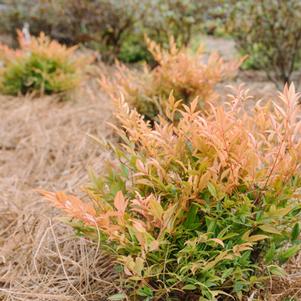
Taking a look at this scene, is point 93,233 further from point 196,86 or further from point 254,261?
point 196,86

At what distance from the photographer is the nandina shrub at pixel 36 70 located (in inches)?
155

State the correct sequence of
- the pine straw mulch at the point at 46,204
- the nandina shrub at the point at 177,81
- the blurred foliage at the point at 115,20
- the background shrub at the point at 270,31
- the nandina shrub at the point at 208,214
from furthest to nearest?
1. the blurred foliage at the point at 115,20
2. the background shrub at the point at 270,31
3. the nandina shrub at the point at 177,81
4. the pine straw mulch at the point at 46,204
5. the nandina shrub at the point at 208,214

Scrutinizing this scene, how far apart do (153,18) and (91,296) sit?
347 cm

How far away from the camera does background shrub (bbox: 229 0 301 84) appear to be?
3811 mm

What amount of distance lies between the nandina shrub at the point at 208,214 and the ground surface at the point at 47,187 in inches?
8.8

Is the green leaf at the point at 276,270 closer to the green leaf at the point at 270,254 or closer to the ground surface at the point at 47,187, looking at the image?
the green leaf at the point at 270,254

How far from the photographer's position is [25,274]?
1.97 metres

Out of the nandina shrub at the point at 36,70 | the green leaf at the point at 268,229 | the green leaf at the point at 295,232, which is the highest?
the green leaf at the point at 268,229

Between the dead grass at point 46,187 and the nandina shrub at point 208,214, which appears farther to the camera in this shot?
the dead grass at point 46,187

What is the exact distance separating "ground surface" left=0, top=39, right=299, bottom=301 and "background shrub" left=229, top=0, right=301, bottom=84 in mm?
259

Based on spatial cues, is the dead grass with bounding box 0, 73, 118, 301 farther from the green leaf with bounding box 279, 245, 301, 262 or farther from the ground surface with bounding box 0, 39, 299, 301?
the green leaf with bounding box 279, 245, 301, 262

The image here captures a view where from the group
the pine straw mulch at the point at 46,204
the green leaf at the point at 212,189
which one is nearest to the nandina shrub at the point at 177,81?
the pine straw mulch at the point at 46,204

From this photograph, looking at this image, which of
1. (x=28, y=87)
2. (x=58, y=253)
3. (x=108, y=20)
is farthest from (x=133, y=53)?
(x=58, y=253)

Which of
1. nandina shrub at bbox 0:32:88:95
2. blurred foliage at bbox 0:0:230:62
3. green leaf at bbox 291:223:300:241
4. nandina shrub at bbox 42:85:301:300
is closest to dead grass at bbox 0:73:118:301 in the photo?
nandina shrub at bbox 0:32:88:95
